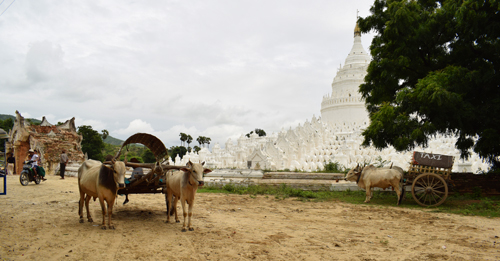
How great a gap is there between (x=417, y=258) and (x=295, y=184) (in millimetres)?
7773

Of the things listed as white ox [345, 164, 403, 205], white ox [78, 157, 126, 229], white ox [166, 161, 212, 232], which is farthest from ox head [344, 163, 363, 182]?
white ox [78, 157, 126, 229]

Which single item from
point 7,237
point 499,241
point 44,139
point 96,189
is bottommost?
point 499,241

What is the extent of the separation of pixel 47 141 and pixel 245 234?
19.1m

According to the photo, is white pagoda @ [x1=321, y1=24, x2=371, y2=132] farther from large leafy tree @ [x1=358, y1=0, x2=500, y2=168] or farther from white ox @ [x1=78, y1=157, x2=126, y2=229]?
white ox @ [x1=78, y1=157, x2=126, y2=229]

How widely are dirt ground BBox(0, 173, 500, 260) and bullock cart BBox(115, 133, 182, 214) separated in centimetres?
71

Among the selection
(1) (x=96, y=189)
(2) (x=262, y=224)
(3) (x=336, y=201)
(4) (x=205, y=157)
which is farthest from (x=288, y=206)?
(4) (x=205, y=157)

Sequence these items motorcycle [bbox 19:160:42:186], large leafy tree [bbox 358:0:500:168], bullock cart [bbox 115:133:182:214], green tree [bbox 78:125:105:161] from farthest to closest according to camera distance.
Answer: green tree [bbox 78:125:105:161]
motorcycle [bbox 19:160:42:186]
large leafy tree [bbox 358:0:500:168]
bullock cart [bbox 115:133:182:214]

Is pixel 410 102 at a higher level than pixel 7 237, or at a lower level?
higher

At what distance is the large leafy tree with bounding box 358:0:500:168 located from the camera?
984cm

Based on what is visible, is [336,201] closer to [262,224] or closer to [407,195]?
[407,195]

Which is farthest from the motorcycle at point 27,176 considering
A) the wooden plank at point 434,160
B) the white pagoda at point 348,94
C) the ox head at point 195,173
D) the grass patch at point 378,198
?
the white pagoda at point 348,94

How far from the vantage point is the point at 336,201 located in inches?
414

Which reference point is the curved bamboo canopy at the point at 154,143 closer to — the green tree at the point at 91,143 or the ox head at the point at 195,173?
the ox head at the point at 195,173

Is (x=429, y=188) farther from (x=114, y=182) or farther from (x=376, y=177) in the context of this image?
(x=114, y=182)
